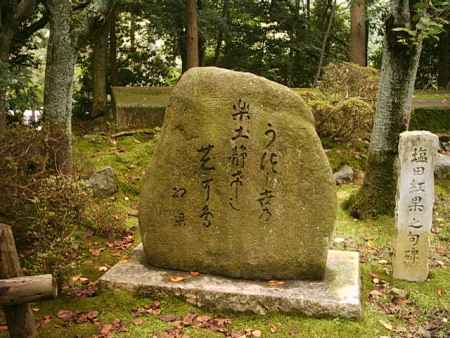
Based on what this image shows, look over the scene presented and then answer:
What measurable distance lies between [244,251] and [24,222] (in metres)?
2.29

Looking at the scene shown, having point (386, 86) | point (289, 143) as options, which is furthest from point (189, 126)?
point (386, 86)

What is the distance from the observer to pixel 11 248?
13.3 feet

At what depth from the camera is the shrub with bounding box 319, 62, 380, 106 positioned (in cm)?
1091

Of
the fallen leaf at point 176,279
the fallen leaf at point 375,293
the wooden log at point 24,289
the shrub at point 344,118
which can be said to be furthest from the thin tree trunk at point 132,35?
the wooden log at point 24,289

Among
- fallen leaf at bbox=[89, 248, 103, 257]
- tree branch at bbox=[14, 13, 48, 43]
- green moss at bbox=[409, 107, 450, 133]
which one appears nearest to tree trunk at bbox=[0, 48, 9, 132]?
fallen leaf at bbox=[89, 248, 103, 257]

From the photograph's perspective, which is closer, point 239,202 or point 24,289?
point 24,289

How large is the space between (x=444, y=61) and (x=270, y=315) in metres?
13.3

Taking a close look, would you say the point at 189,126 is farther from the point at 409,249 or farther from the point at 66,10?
the point at 409,249

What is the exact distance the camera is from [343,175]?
398 inches

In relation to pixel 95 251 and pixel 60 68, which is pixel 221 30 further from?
pixel 95 251

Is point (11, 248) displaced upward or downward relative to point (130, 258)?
upward

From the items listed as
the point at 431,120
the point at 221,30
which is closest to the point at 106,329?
the point at 431,120

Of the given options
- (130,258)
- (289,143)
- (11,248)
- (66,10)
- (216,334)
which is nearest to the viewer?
(11,248)

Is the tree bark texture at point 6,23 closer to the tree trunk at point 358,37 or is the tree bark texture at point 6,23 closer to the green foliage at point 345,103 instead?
the green foliage at point 345,103
